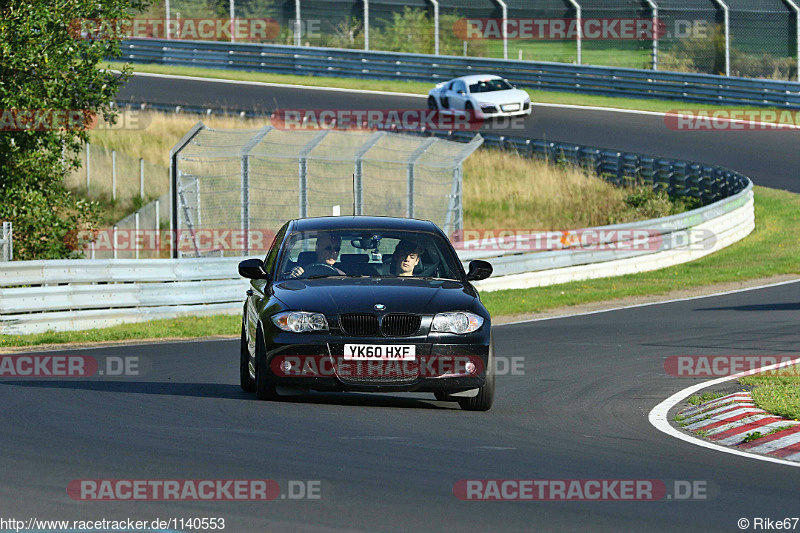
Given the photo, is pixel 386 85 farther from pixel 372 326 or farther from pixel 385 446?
pixel 385 446

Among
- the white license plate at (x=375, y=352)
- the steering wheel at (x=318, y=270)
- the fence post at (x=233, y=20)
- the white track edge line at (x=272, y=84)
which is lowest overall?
the white track edge line at (x=272, y=84)

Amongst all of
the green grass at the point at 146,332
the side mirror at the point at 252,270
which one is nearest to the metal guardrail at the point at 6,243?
the green grass at the point at 146,332

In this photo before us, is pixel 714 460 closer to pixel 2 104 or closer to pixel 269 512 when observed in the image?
pixel 269 512

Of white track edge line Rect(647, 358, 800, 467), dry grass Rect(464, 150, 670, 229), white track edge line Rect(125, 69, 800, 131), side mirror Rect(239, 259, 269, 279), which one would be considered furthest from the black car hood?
white track edge line Rect(125, 69, 800, 131)

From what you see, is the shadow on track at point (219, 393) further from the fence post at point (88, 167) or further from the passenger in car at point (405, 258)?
the fence post at point (88, 167)

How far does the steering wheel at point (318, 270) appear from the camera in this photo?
11.0 metres

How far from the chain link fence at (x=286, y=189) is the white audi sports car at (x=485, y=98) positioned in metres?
13.2

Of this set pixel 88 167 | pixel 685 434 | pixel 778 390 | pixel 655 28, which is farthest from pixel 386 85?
pixel 685 434

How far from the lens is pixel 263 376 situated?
10445 mm

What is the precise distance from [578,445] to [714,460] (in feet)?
3.01

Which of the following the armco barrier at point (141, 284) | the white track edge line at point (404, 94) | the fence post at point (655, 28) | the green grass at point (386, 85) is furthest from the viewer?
the green grass at point (386, 85)

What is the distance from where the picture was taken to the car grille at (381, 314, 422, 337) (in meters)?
10.0

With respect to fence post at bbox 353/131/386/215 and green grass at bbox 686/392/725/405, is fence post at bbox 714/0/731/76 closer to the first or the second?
fence post at bbox 353/131/386/215

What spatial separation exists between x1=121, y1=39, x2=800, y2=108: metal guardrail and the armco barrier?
1765cm
